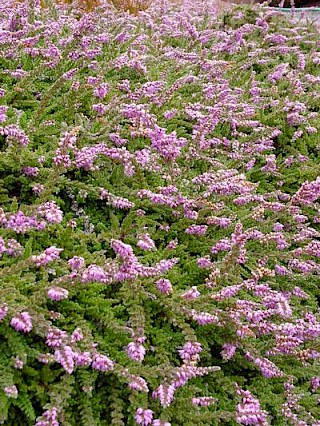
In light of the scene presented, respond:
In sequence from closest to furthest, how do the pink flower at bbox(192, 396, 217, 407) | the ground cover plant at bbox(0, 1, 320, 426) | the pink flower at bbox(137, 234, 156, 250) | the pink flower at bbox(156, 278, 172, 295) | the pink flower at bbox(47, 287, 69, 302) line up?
the pink flower at bbox(47, 287, 69, 302), the ground cover plant at bbox(0, 1, 320, 426), the pink flower at bbox(192, 396, 217, 407), the pink flower at bbox(156, 278, 172, 295), the pink flower at bbox(137, 234, 156, 250)

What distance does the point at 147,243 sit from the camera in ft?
7.56

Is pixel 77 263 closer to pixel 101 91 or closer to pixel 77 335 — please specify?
pixel 77 335

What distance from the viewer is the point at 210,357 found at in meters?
2.28

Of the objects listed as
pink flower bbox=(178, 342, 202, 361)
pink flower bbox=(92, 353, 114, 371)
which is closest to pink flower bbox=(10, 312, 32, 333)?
pink flower bbox=(92, 353, 114, 371)

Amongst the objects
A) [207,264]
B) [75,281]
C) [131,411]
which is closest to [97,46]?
[207,264]

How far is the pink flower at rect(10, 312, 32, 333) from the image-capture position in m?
1.71

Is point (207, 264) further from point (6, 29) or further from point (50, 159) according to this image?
point (6, 29)

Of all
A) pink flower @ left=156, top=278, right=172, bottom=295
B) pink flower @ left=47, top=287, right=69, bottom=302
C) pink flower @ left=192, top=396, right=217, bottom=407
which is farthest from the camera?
pink flower @ left=156, top=278, right=172, bottom=295

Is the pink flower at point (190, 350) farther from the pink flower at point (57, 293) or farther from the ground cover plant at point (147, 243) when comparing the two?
the pink flower at point (57, 293)

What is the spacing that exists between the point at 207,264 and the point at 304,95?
2.23 meters

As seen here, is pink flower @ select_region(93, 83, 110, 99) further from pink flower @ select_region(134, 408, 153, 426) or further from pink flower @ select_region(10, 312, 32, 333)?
pink flower @ select_region(134, 408, 153, 426)

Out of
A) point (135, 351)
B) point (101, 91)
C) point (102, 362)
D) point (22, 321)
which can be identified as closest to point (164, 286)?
point (135, 351)

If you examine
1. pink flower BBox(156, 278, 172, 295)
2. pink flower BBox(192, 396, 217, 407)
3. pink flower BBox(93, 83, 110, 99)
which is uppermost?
pink flower BBox(93, 83, 110, 99)

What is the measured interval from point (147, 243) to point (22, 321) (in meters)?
0.71
